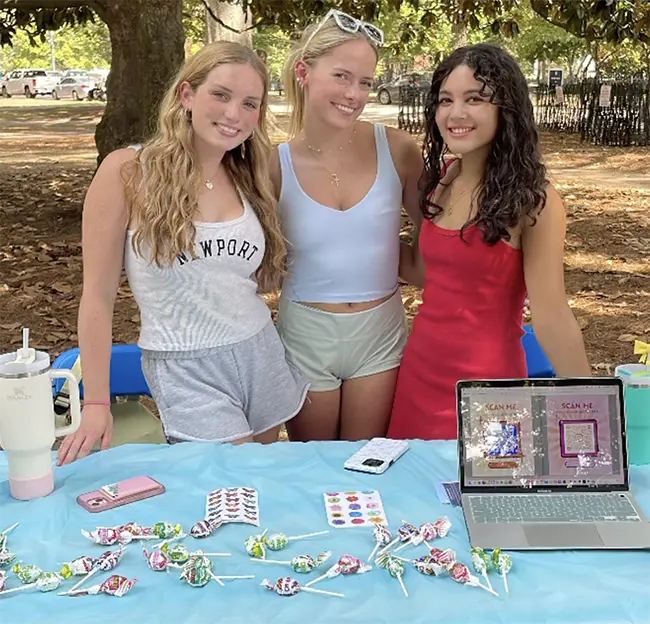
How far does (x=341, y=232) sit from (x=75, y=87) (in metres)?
41.0

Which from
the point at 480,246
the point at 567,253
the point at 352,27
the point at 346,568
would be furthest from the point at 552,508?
the point at 567,253

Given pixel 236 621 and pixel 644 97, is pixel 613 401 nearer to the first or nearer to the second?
pixel 236 621

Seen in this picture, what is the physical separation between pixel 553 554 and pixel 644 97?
18.4m

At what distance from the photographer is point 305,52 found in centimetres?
260

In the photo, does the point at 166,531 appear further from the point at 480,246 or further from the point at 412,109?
the point at 412,109

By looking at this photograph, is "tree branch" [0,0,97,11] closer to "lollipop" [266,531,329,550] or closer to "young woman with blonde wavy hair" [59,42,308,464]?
"young woman with blonde wavy hair" [59,42,308,464]

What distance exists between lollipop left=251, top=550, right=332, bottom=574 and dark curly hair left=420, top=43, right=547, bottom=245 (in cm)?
109

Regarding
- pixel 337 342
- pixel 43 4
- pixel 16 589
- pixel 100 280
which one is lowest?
pixel 16 589

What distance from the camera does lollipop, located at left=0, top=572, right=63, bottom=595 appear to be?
1.57m

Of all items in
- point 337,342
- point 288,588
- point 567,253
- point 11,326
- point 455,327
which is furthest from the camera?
point 567,253

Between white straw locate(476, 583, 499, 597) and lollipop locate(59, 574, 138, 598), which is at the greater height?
white straw locate(476, 583, 499, 597)

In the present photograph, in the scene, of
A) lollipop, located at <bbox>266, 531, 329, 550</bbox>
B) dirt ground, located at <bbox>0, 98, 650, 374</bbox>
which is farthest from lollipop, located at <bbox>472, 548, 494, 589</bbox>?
dirt ground, located at <bbox>0, 98, 650, 374</bbox>

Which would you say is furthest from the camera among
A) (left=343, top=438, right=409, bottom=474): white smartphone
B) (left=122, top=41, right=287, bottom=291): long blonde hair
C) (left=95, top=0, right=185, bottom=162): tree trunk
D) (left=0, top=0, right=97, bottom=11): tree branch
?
(left=0, top=0, right=97, bottom=11): tree branch

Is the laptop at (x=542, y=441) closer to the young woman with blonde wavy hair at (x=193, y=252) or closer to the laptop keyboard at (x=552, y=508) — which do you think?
the laptop keyboard at (x=552, y=508)
